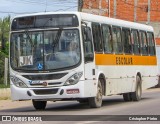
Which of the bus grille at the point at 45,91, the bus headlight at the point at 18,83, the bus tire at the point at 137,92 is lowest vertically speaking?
the bus tire at the point at 137,92

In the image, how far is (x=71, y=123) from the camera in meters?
14.7

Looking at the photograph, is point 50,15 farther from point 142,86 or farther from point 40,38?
point 142,86

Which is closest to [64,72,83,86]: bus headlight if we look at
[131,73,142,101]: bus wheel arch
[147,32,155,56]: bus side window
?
[131,73,142,101]: bus wheel arch

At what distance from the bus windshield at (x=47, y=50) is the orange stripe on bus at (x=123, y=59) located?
1.45 metres

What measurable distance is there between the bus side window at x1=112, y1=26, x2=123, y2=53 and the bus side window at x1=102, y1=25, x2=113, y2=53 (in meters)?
0.40

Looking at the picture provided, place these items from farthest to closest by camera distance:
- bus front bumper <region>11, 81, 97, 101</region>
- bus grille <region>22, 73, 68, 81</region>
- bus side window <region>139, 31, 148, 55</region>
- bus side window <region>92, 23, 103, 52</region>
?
bus side window <region>139, 31, 148, 55</region>
bus side window <region>92, 23, 103, 52</region>
bus grille <region>22, 73, 68, 81</region>
bus front bumper <region>11, 81, 97, 101</region>

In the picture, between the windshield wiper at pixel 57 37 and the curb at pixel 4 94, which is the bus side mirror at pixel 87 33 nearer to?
the windshield wiper at pixel 57 37

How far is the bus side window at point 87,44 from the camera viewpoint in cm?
1906

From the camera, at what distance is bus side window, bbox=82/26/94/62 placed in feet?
62.5

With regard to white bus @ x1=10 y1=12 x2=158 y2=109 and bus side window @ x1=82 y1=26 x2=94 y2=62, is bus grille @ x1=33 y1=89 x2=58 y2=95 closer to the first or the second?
white bus @ x1=10 y1=12 x2=158 y2=109

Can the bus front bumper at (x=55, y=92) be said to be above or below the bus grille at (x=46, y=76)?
below

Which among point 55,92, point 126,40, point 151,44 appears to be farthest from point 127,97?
point 55,92

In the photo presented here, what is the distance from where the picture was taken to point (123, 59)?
75.1 feet

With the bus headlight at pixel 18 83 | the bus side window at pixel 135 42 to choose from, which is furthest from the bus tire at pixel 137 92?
the bus headlight at pixel 18 83
